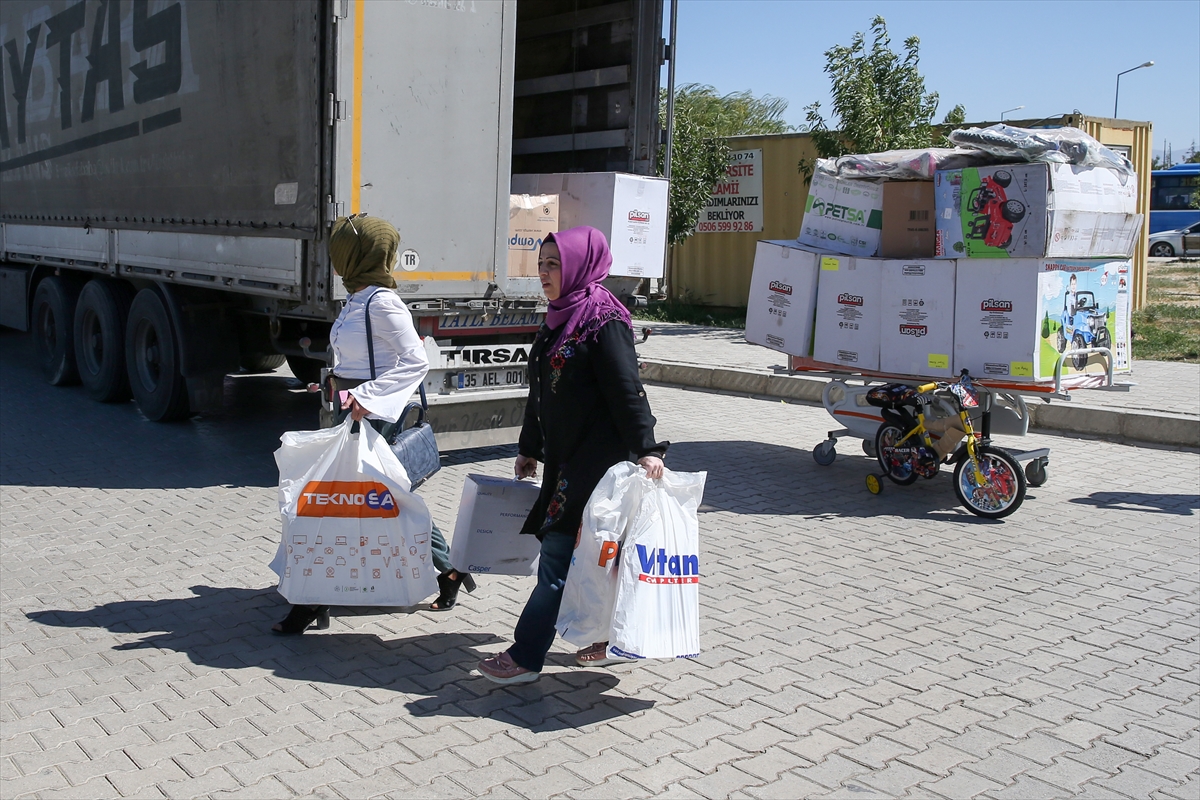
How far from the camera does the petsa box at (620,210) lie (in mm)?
8289

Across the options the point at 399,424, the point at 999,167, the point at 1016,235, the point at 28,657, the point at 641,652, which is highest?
the point at 999,167

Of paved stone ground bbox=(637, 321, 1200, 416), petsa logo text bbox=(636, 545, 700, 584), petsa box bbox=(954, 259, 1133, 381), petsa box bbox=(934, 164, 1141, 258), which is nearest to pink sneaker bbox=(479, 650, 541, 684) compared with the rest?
petsa logo text bbox=(636, 545, 700, 584)

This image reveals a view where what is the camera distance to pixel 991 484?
22.2ft

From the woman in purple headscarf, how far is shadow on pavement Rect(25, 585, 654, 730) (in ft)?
0.48

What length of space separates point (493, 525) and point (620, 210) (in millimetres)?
4325

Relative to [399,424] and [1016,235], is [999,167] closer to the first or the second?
[1016,235]

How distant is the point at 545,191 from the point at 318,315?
2.35 metres

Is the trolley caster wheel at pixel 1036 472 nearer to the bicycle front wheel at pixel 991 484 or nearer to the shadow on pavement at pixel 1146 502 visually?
the shadow on pavement at pixel 1146 502

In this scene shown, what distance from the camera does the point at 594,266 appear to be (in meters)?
4.02

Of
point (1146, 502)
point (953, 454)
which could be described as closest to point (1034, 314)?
point (953, 454)

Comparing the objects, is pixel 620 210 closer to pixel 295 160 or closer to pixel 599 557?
pixel 295 160

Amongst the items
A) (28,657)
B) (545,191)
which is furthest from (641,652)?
(545,191)

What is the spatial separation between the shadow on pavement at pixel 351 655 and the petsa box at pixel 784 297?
4201 millimetres

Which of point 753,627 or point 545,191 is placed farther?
point 545,191
